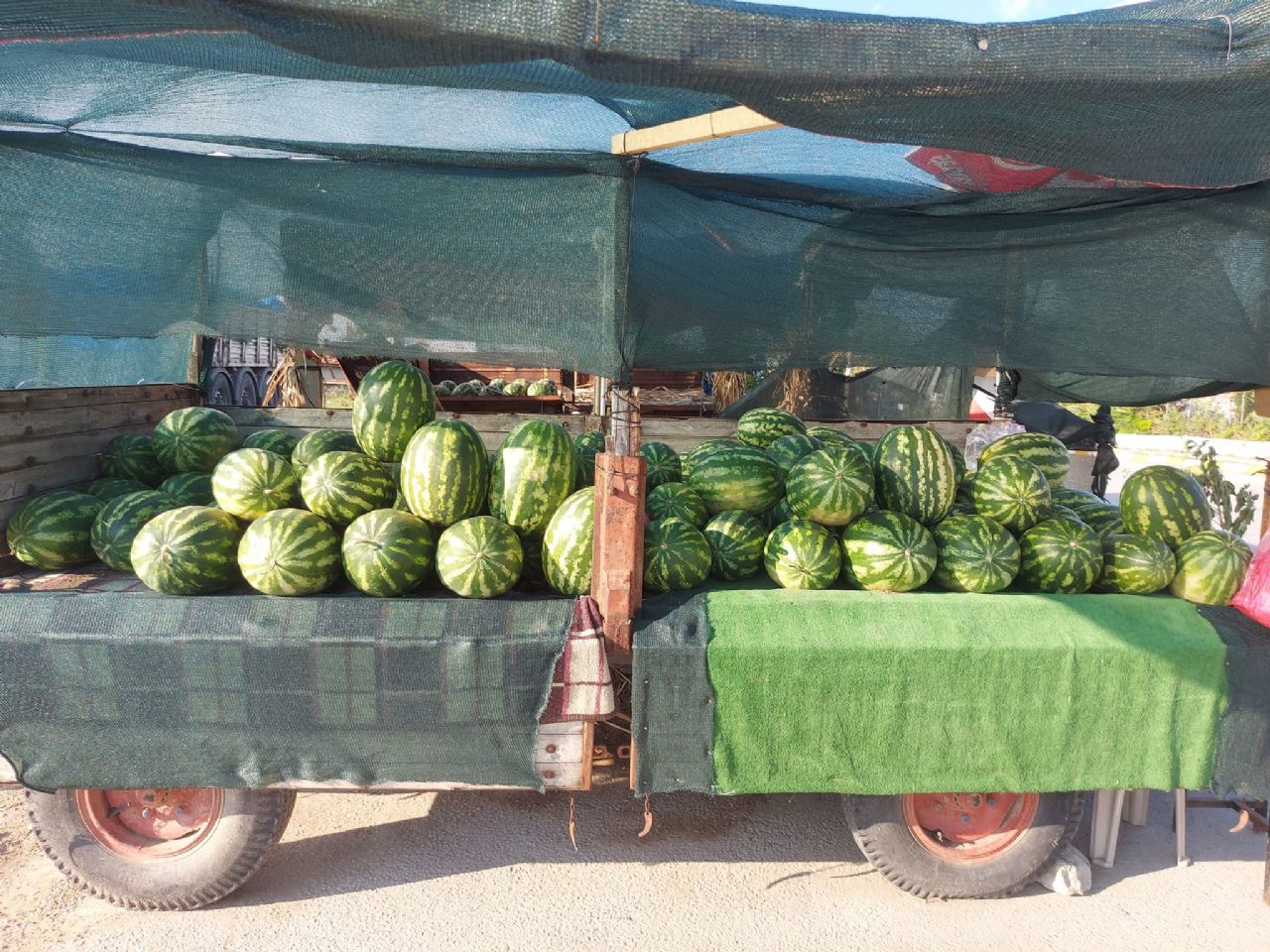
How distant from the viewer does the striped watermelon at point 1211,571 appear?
10.00 feet

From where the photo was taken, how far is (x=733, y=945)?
9.04 feet

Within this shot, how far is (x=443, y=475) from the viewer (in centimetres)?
298

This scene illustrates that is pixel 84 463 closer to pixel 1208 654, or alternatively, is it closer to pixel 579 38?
pixel 579 38

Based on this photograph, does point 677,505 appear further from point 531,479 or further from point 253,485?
point 253,485

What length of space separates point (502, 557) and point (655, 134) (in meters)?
1.53

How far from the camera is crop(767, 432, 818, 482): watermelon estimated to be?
3.55 meters

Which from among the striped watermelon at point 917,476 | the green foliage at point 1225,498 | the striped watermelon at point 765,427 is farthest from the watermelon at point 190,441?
the green foliage at point 1225,498

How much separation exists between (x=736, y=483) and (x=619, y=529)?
0.87 metres

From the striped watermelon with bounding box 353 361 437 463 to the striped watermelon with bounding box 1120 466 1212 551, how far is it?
119 inches

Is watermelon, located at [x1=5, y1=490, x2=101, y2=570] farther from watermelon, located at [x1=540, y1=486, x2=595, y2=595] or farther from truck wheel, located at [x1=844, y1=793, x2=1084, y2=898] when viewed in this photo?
truck wheel, located at [x1=844, y1=793, x2=1084, y2=898]

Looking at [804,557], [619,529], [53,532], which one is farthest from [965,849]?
[53,532]

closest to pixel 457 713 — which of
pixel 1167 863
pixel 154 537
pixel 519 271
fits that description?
pixel 154 537

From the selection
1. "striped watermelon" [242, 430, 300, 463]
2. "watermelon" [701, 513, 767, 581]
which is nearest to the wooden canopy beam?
"watermelon" [701, 513, 767, 581]

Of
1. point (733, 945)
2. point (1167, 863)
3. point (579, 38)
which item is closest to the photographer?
point (579, 38)
